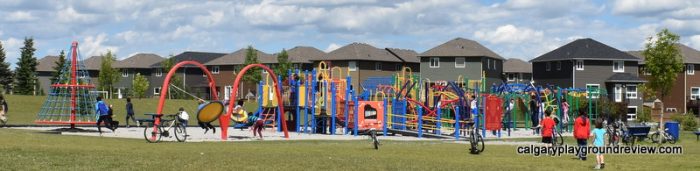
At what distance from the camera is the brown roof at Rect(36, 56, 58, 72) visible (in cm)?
13600

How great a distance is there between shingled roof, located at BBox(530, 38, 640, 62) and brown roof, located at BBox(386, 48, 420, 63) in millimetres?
17023

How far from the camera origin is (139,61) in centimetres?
12712

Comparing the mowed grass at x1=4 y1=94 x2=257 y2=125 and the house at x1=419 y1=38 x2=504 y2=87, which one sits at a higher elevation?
the house at x1=419 y1=38 x2=504 y2=87

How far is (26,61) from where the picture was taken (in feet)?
347

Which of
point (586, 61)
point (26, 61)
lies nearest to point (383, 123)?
point (586, 61)

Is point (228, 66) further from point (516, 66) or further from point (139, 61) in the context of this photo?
point (516, 66)

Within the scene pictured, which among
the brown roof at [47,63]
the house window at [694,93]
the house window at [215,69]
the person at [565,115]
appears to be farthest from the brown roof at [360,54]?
the person at [565,115]

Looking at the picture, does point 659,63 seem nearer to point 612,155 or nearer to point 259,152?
point 612,155

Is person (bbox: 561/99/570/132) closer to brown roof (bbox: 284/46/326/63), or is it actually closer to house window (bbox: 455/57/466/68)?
house window (bbox: 455/57/466/68)

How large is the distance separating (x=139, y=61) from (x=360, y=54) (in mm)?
37842

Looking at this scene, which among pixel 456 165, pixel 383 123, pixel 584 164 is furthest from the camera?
pixel 383 123

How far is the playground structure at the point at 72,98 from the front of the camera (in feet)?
131

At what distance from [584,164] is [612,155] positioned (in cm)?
400

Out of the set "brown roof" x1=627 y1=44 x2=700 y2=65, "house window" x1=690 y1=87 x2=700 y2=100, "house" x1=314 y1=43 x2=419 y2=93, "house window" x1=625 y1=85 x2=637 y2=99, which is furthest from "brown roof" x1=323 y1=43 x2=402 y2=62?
"house window" x1=690 y1=87 x2=700 y2=100
